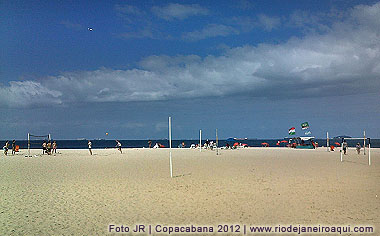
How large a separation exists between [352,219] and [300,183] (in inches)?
221

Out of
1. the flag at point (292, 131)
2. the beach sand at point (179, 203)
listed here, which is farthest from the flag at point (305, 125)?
the beach sand at point (179, 203)

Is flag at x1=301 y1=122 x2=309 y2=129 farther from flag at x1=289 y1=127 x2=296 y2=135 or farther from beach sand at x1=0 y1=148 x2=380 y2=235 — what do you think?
beach sand at x1=0 y1=148 x2=380 y2=235

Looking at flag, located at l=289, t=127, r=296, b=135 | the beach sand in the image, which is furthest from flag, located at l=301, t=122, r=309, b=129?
the beach sand

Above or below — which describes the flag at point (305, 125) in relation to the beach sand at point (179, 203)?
above

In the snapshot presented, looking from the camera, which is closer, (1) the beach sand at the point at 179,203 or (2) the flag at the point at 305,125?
(1) the beach sand at the point at 179,203

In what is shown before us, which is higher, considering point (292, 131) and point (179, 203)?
point (292, 131)

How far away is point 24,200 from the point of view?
395 inches

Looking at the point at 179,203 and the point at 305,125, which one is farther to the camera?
the point at 305,125

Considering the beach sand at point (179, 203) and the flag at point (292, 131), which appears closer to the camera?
the beach sand at point (179, 203)

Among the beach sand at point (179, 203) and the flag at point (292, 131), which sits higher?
the flag at point (292, 131)

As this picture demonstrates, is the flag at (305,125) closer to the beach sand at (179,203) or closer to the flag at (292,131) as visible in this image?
the flag at (292,131)

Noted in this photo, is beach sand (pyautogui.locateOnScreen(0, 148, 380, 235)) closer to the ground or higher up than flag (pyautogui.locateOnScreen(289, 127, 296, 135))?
closer to the ground

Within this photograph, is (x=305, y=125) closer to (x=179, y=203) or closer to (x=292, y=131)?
(x=292, y=131)

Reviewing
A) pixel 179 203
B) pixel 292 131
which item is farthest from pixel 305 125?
pixel 179 203
